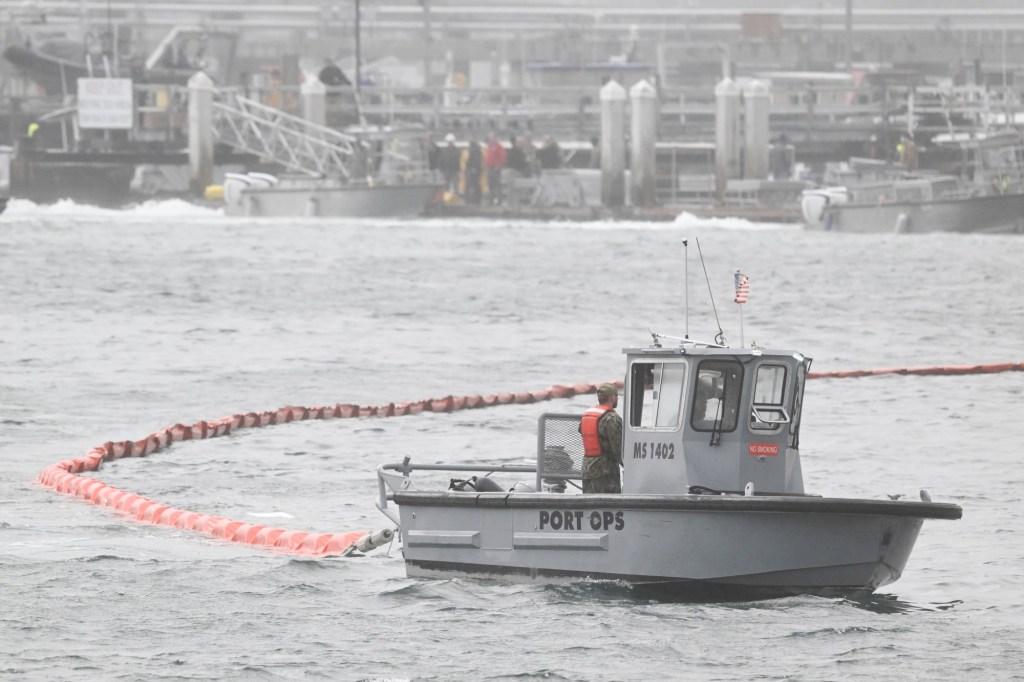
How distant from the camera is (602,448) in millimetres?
18750

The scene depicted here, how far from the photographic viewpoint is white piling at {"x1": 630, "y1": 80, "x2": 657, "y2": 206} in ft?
263

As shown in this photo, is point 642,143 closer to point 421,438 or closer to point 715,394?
point 421,438

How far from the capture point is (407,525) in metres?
19.0

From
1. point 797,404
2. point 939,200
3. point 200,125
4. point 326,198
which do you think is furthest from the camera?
point 200,125

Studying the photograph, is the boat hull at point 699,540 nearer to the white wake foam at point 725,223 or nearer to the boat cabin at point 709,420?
the boat cabin at point 709,420

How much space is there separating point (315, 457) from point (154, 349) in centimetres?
1342

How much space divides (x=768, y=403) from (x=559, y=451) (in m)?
1.90

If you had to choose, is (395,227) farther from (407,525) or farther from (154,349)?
(407,525)

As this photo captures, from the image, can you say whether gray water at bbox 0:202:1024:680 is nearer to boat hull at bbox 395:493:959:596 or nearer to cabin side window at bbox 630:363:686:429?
boat hull at bbox 395:493:959:596

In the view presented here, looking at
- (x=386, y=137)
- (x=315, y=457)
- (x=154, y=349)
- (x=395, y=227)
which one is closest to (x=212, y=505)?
(x=315, y=457)

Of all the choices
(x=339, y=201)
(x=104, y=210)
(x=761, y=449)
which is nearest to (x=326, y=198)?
(x=339, y=201)

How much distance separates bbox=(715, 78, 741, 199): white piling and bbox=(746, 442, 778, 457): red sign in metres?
62.9

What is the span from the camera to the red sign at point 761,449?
18516 mm

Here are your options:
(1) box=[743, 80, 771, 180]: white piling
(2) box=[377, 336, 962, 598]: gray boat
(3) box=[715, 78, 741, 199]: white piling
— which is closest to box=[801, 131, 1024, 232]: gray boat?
(1) box=[743, 80, 771, 180]: white piling
